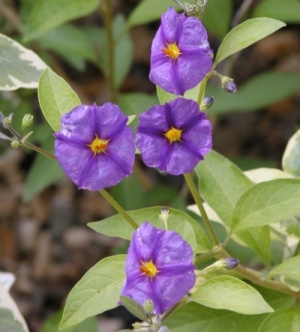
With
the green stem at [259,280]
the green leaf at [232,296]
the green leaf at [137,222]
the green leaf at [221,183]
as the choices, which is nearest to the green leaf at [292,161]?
the green leaf at [221,183]

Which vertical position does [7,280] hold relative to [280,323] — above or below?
below

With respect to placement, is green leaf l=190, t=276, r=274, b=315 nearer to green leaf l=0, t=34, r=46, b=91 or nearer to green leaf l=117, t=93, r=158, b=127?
green leaf l=0, t=34, r=46, b=91

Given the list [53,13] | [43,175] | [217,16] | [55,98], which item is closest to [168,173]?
[55,98]

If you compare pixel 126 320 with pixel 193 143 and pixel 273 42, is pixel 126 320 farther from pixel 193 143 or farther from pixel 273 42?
pixel 193 143

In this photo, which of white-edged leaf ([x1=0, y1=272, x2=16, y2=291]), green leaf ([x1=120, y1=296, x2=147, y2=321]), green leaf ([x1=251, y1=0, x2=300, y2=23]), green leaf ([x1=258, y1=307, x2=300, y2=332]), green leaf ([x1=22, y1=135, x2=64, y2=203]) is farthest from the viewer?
green leaf ([x1=22, y1=135, x2=64, y2=203])

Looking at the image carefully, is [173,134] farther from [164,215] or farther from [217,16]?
[217,16]

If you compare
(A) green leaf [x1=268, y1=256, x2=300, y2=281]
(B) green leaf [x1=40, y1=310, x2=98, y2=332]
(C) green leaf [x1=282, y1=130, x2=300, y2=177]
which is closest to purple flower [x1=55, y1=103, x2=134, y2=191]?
(A) green leaf [x1=268, y1=256, x2=300, y2=281]

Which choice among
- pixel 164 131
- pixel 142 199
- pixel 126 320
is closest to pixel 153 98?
pixel 142 199
